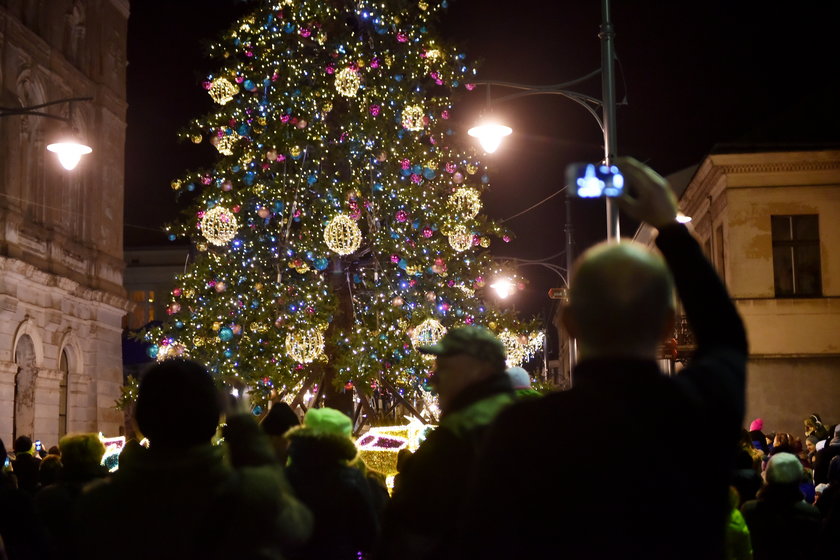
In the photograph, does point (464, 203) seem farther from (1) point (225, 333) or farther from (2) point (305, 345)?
(1) point (225, 333)

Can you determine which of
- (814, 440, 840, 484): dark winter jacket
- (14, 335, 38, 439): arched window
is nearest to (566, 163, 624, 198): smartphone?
(814, 440, 840, 484): dark winter jacket

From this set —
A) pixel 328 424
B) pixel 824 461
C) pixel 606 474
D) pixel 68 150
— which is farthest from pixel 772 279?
pixel 606 474

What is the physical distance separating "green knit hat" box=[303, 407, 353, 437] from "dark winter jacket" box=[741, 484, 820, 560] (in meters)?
3.11


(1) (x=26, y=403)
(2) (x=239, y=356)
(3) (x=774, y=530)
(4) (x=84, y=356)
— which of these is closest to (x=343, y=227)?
(2) (x=239, y=356)

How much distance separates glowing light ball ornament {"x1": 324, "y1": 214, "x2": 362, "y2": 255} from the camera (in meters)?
16.7

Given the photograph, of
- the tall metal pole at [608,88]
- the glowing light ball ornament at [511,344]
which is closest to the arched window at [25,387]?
the glowing light ball ornament at [511,344]

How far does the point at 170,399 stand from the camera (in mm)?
3576

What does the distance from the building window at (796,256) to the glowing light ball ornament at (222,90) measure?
20071 millimetres

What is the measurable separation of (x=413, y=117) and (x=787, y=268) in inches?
757

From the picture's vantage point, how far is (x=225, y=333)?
Answer: 57.7 feet

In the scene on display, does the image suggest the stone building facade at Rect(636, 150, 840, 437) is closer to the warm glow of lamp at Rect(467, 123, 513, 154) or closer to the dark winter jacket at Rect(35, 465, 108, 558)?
the warm glow of lamp at Rect(467, 123, 513, 154)

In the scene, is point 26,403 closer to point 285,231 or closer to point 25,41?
point 25,41

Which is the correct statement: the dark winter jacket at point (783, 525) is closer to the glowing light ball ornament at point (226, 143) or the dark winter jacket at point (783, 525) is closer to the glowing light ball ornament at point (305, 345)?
the glowing light ball ornament at point (305, 345)

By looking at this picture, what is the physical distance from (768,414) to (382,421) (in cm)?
1756
